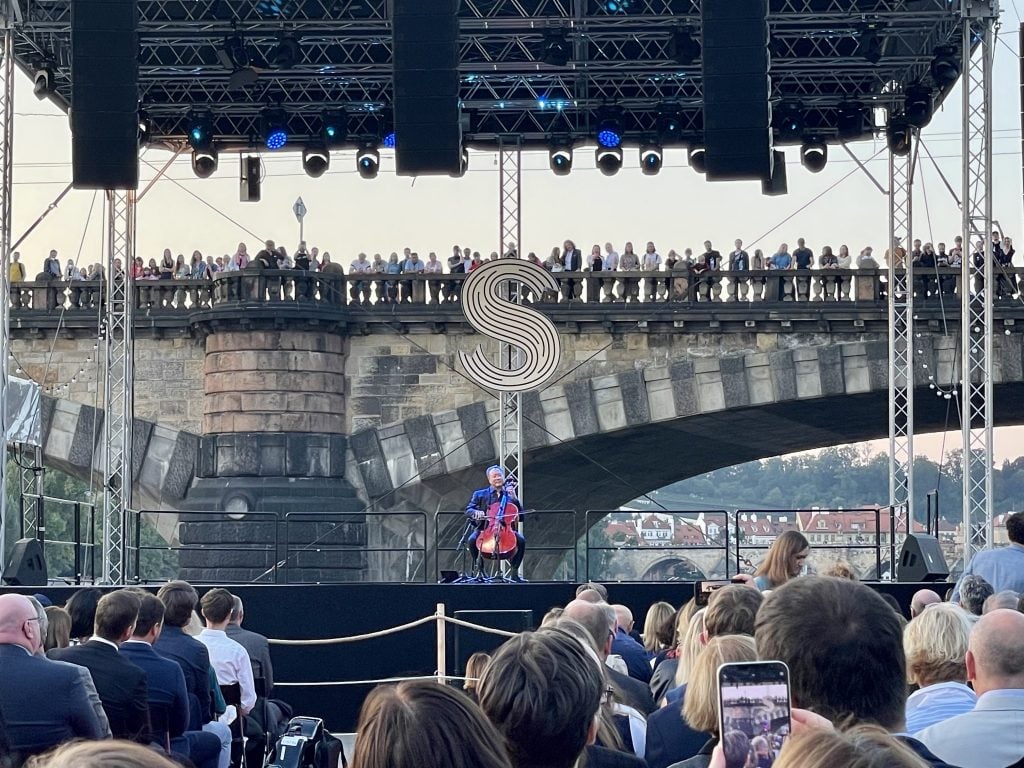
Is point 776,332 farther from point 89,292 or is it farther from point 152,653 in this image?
point 152,653

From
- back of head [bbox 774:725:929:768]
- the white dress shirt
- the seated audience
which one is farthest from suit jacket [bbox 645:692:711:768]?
the white dress shirt

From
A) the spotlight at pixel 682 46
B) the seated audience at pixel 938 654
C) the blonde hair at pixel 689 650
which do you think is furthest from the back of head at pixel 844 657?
the spotlight at pixel 682 46

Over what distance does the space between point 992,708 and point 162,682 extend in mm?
4042

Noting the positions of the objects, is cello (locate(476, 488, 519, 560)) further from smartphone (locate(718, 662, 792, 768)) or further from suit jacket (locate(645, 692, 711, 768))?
smartphone (locate(718, 662, 792, 768))

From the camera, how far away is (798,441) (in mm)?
31531

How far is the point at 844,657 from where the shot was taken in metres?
3.56

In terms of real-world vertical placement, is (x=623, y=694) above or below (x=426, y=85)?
below

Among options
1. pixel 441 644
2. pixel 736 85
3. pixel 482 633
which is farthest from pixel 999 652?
pixel 736 85

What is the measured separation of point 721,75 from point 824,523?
10688 centimetres

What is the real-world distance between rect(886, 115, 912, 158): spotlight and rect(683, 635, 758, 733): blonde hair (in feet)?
58.3

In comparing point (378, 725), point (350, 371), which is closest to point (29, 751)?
point (378, 725)

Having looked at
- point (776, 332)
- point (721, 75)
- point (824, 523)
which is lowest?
point (824, 523)

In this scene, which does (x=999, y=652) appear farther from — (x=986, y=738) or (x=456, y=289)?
(x=456, y=289)

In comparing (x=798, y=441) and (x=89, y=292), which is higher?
(x=89, y=292)
